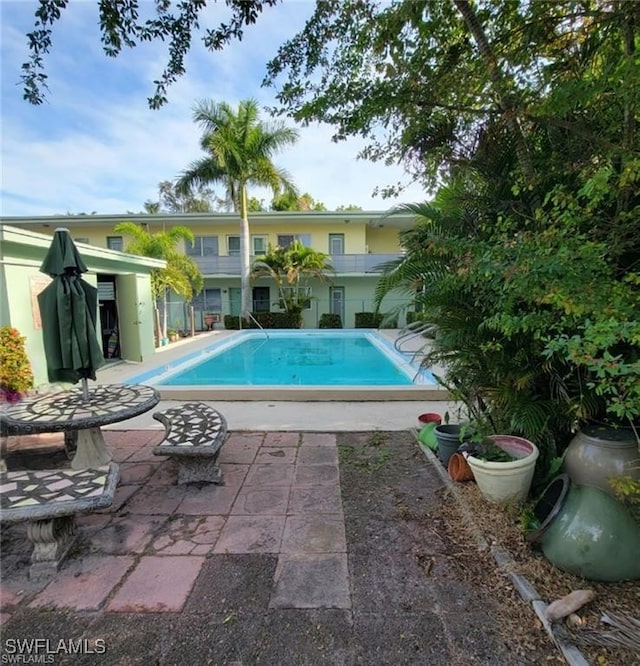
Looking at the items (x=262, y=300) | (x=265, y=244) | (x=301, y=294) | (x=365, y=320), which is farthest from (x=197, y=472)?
(x=265, y=244)

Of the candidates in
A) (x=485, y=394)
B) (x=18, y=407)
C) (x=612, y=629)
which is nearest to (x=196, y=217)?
(x=18, y=407)

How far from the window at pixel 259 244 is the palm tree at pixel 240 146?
10.1ft

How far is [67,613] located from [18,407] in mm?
2254

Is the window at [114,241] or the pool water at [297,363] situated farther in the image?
the window at [114,241]

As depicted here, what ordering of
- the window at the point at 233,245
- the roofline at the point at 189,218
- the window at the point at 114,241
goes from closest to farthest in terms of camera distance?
1. the roofline at the point at 189,218
2. the window at the point at 114,241
3. the window at the point at 233,245

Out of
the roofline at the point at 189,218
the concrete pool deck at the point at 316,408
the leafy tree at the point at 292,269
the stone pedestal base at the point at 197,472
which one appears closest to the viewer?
the stone pedestal base at the point at 197,472

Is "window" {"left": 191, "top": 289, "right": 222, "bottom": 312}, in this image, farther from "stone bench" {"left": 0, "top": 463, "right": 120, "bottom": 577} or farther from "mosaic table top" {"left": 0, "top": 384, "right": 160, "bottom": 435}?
"stone bench" {"left": 0, "top": 463, "right": 120, "bottom": 577}

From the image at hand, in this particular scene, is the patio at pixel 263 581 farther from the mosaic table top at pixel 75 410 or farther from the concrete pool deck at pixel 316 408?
the concrete pool deck at pixel 316 408

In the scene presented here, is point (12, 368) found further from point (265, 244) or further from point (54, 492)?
point (265, 244)

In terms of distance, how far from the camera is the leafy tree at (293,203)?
1950 cm

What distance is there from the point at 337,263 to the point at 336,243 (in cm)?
158

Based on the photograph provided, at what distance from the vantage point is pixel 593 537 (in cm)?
207

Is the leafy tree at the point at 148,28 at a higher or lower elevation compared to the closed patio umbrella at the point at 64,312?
higher

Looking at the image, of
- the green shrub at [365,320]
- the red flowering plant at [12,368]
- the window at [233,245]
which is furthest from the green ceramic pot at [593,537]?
the window at [233,245]
